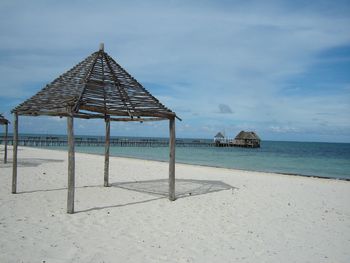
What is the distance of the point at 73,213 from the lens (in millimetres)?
6387

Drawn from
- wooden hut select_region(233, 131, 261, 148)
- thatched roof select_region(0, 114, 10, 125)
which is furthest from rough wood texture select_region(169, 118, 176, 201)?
wooden hut select_region(233, 131, 261, 148)

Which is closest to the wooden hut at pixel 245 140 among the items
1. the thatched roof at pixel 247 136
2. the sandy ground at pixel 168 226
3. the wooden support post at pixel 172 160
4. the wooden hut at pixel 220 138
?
the thatched roof at pixel 247 136

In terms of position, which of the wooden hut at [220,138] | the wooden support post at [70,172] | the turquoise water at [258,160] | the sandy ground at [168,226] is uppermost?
the wooden hut at [220,138]

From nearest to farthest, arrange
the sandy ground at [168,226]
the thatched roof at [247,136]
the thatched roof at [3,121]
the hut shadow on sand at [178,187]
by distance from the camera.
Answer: the sandy ground at [168,226], the hut shadow on sand at [178,187], the thatched roof at [3,121], the thatched roof at [247,136]

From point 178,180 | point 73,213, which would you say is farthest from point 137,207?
point 178,180

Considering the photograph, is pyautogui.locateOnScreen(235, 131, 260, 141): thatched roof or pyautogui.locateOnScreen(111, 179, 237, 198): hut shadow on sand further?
pyautogui.locateOnScreen(235, 131, 260, 141): thatched roof

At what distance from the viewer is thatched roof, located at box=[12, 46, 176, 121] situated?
703 cm

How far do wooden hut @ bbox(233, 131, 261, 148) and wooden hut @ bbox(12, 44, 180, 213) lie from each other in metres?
52.9

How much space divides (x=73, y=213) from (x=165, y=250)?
252 centimetres

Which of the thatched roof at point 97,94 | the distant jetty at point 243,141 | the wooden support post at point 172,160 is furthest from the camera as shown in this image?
the distant jetty at point 243,141

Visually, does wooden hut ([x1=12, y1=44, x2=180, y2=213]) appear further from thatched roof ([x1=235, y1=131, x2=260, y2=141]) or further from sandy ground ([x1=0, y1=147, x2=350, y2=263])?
thatched roof ([x1=235, y1=131, x2=260, y2=141])

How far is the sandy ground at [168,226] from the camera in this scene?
451cm

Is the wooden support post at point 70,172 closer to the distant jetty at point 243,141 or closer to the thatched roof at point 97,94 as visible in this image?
the thatched roof at point 97,94

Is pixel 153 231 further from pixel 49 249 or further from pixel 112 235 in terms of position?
pixel 49 249
